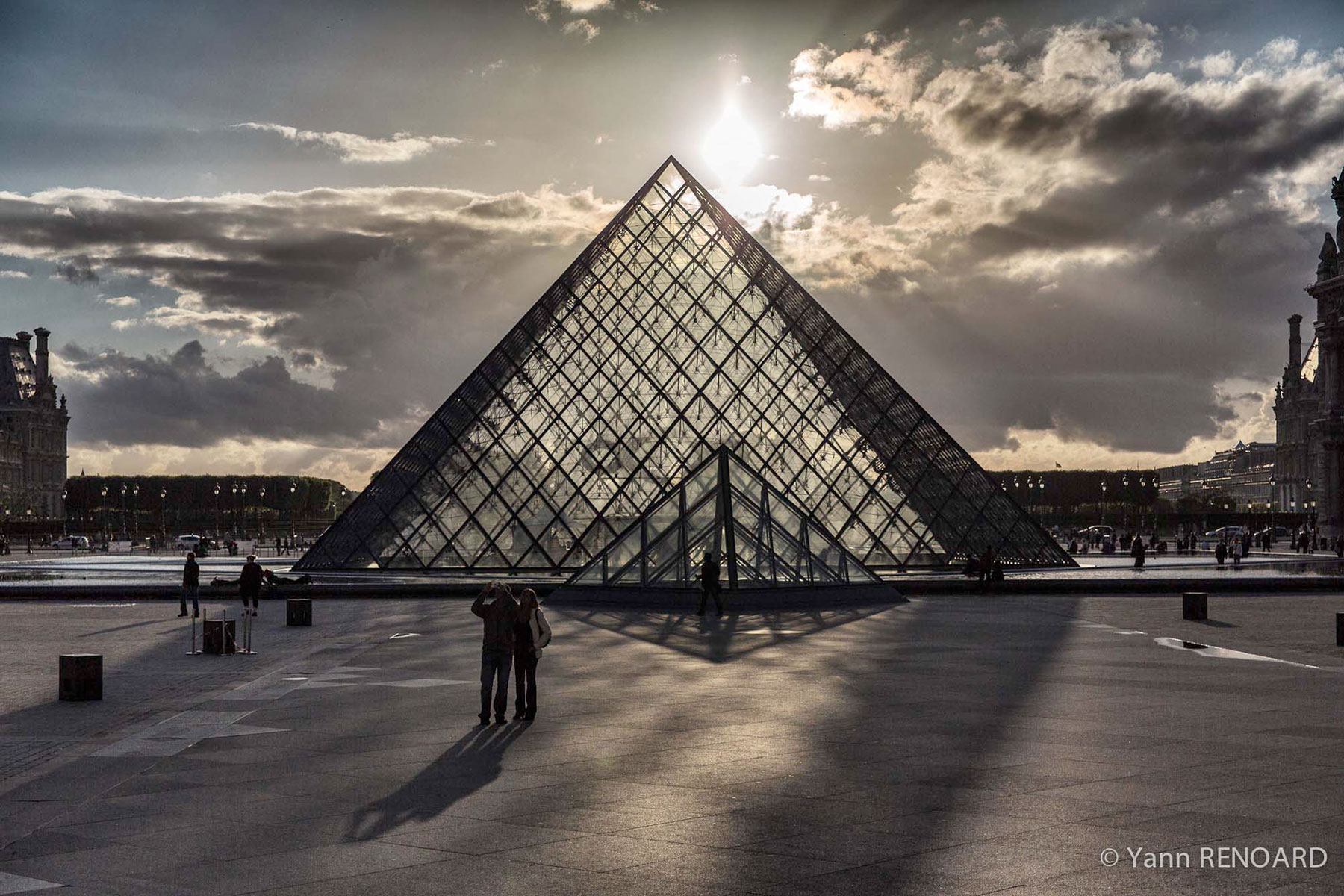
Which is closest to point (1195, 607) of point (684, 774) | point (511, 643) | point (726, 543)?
point (726, 543)

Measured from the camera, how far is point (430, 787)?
26.1 ft

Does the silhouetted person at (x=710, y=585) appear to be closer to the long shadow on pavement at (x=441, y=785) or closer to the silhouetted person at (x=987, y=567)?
the silhouetted person at (x=987, y=567)

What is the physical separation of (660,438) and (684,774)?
95.3ft

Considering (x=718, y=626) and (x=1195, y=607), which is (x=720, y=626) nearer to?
(x=718, y=626)

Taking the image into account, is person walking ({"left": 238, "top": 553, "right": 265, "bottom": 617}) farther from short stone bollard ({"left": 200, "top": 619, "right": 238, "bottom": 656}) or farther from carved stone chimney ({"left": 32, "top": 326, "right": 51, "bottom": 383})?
carved stone chimney ({"left": 32, "top": 326, "right": 51, "bottom": 383})

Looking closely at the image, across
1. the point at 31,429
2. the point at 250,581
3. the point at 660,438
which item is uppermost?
the point at 31,429

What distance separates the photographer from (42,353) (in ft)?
542

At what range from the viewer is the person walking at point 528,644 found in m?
10.9

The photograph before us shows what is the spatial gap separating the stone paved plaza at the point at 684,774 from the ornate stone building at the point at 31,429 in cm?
14563

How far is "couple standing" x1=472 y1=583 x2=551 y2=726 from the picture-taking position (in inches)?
426

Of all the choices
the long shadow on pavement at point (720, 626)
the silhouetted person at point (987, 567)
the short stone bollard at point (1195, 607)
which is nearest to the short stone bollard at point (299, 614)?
the long shadow on pavement at point (720, 626)

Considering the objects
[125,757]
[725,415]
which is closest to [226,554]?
[725,415]

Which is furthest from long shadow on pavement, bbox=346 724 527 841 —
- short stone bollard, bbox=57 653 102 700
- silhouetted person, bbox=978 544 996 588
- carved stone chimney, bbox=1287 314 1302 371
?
carved stone chimney, bbox=1287 314 1302 371

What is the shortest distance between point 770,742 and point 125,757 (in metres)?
4.36
